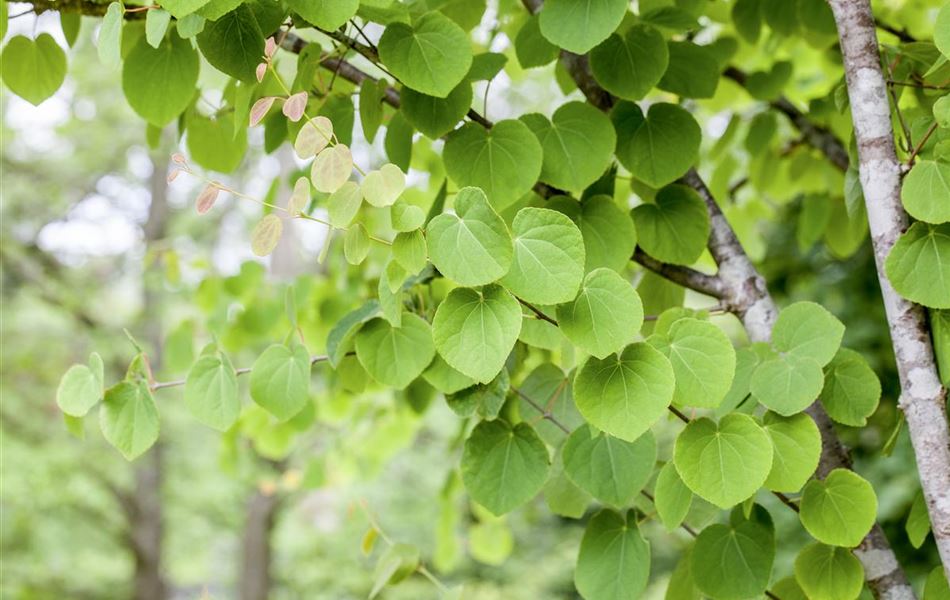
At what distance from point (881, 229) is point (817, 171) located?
78cm

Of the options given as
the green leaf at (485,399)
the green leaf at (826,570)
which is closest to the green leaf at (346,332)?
the green leaf at (485,399)

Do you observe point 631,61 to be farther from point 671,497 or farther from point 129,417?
point 129,417

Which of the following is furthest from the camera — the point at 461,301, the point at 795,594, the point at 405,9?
the point at 795,594

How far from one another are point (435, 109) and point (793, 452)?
0.42m

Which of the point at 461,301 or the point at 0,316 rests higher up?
the point at 461,301

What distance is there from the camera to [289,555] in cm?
618

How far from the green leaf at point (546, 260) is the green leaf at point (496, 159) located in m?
0.16

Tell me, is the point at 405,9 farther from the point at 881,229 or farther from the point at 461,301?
the point at 881,229

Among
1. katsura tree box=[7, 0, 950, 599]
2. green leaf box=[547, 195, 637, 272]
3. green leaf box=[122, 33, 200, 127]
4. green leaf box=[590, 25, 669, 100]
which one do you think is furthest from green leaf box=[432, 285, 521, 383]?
green leaf box=[122, 33, 200, 127]

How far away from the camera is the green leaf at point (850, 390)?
712 millimetres

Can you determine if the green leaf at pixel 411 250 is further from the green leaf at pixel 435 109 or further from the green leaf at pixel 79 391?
the green leaf at pixel 79 391

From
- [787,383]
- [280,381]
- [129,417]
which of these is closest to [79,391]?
[129,417]

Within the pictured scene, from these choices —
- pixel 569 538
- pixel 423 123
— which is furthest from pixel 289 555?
pixel 423 123

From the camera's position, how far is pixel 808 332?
2.31ft
